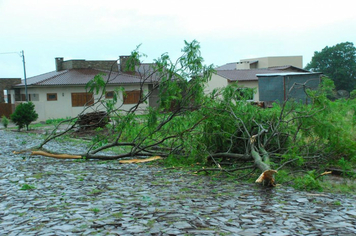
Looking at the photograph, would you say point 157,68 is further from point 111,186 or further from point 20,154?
point 20,154

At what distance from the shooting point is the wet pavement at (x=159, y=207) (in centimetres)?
524

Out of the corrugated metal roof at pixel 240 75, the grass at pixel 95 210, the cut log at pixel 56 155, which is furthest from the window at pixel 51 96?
the grass at pixel 95 210

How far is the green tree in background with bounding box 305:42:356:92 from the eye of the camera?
2336 inches

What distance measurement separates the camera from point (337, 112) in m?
9.52

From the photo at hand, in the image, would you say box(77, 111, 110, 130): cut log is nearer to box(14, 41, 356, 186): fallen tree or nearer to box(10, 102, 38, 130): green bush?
box(14, 41, 356, 186): fallen tree

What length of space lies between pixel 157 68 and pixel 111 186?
12.8 feet

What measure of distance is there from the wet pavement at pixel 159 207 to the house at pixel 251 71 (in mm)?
18242

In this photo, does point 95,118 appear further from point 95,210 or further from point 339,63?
point 339,63

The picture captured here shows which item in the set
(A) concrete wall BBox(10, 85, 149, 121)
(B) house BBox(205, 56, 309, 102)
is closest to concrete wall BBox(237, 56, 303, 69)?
(B) house BBox(205, 56, 309, 102)

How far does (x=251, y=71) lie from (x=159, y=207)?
116ft

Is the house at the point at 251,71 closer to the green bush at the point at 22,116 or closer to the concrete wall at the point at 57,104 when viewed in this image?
the concrete wall at the point at 57,104

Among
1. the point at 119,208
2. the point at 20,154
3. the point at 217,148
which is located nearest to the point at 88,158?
the point at 20,154

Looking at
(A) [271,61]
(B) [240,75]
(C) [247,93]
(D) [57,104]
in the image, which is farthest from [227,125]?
(A) [271,61]

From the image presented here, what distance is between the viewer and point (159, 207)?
6.22 metres
